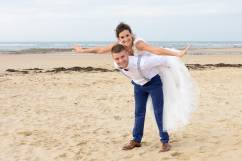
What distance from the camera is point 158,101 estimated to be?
6027 mm

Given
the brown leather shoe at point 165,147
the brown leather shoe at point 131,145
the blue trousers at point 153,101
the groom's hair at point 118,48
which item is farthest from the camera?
the brown leather shoe at point 131,145

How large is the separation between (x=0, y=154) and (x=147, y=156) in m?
2.10

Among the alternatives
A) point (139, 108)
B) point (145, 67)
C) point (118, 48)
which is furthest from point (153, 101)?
point (118, 48)

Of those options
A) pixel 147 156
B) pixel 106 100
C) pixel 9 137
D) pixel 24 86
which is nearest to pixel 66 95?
pixel 106 100

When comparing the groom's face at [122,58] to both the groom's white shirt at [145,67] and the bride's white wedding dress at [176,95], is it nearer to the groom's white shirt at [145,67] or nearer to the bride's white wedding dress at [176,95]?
the groom's white shirt at [145,67]

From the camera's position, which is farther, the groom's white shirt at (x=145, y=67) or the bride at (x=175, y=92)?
the bride at (x=175, y=92)

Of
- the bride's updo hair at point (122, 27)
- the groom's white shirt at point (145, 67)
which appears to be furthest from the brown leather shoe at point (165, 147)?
the bride's updo hair at point (122, 27)

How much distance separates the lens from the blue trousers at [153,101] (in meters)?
5.96

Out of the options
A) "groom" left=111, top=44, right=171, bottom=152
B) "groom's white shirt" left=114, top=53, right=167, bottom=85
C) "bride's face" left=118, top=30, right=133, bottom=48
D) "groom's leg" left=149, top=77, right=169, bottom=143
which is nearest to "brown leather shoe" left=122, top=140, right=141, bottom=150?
"groom" left=111, top=44, right=171, bottom=152

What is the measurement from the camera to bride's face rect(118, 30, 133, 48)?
5656 millimetres

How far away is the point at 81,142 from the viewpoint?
6.87m

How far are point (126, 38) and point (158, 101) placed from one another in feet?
3.18

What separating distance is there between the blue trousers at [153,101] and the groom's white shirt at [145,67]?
0.09 metres

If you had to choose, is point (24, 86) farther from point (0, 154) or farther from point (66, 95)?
point (0, 154)
